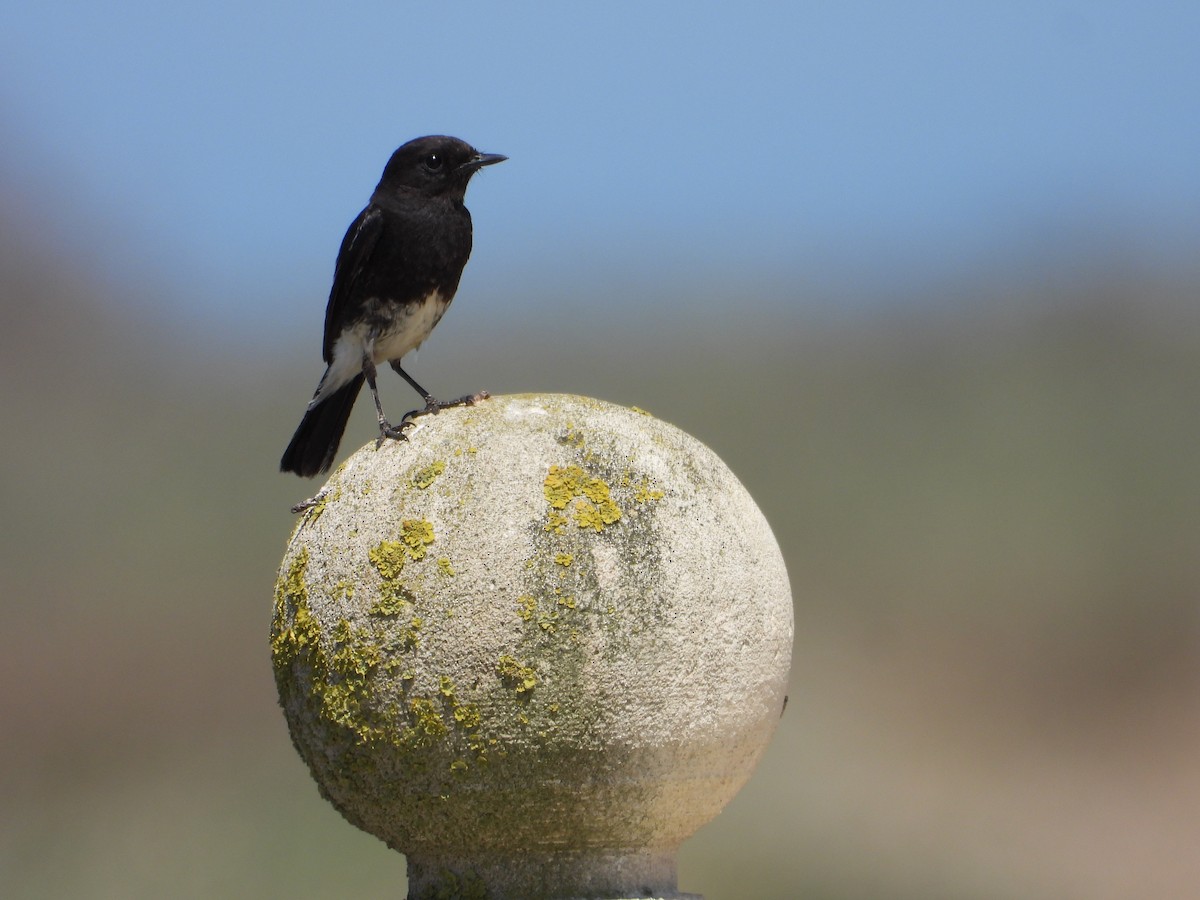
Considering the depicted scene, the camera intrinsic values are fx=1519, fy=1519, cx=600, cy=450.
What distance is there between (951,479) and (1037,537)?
343cm

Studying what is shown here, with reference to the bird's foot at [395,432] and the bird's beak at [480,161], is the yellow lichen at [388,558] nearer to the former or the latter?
the bird's foot at [395,432]

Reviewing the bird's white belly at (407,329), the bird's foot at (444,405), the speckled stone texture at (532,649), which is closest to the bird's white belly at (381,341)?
the bird's white belly at (407,329)

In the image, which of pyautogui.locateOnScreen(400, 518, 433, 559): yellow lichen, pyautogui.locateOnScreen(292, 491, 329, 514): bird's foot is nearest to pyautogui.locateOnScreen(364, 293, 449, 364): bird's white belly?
pyautogui.locateOnScreen(292, 491, 329, 514): bird's foot

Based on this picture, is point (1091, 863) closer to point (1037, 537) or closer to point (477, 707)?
point (1037, 537)

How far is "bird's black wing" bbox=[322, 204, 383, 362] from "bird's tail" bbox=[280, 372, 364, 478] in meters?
0.33

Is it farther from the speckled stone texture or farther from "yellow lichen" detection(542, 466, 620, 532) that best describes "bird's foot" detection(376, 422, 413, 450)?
"yellow lichen" detection(542, 466, 620, 532)

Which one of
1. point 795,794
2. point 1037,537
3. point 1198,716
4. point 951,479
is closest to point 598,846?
point 795,794

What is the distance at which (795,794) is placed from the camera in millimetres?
17859

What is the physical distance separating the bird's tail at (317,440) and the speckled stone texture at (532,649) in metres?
2.05

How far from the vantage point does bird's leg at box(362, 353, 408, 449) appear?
5.49 m

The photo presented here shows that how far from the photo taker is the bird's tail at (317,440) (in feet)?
23.9

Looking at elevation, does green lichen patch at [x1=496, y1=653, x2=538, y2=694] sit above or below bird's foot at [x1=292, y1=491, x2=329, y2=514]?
below

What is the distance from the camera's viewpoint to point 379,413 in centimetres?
626

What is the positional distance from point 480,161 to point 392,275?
757mm
